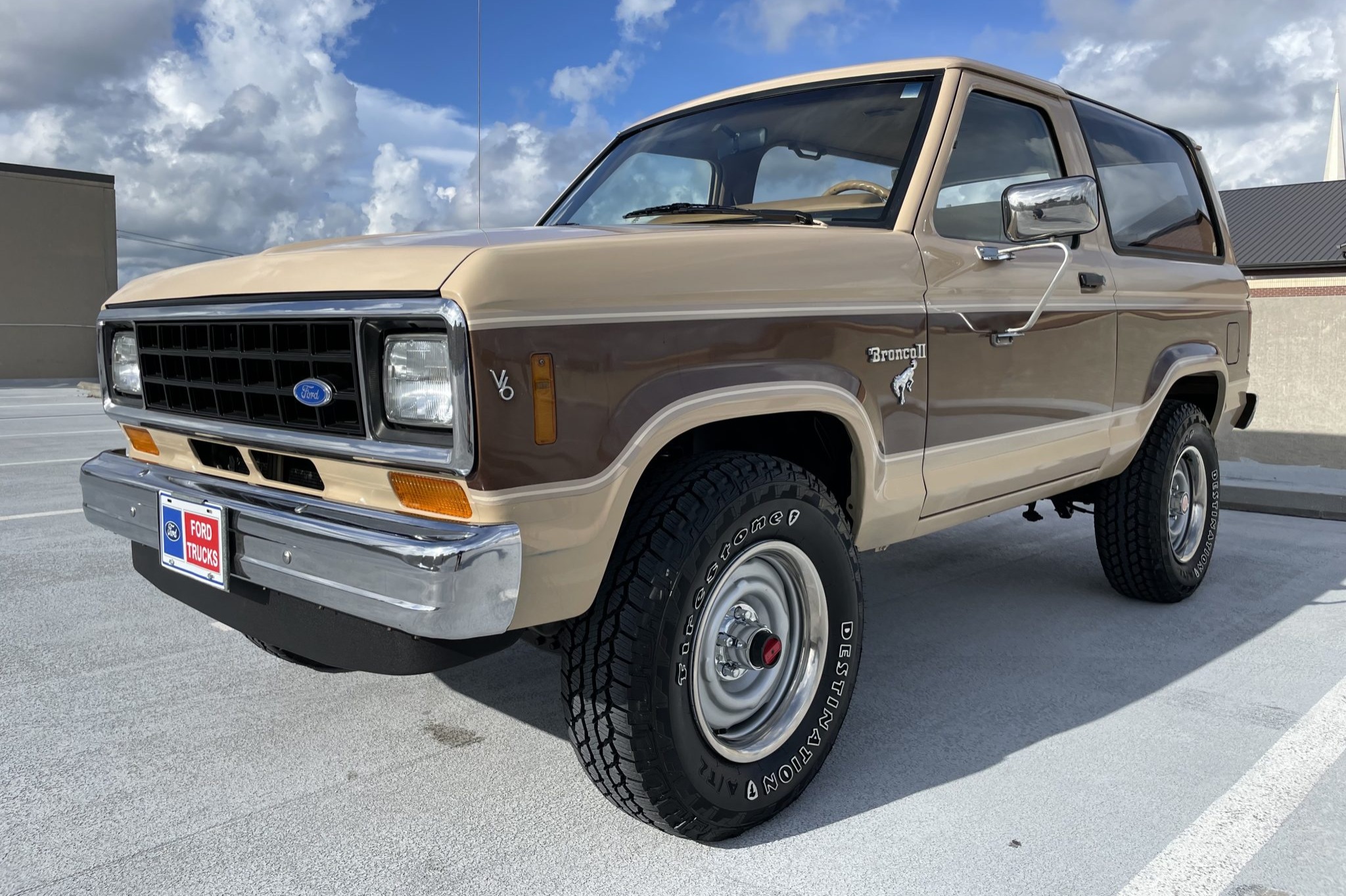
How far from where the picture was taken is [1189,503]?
4.70m

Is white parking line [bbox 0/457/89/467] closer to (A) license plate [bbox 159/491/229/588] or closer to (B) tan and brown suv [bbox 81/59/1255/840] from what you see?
(B) tan and brown suv [bbox 81/59/1255/840]

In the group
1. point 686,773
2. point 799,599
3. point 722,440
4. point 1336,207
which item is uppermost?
point 1336,207

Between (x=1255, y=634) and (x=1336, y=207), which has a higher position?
(x=1336, y=207)

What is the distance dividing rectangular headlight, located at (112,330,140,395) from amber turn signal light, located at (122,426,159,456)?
11cm

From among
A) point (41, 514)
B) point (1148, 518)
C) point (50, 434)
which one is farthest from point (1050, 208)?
point (50, 434)

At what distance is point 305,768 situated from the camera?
107 inches

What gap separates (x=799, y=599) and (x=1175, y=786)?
3.71 feet

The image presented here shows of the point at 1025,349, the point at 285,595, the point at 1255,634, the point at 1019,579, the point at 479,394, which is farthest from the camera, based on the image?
the point at 1019,579

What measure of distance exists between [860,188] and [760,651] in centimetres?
153

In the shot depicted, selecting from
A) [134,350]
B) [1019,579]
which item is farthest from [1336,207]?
[134,350]

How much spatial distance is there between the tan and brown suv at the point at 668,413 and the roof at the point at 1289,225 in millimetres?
19569

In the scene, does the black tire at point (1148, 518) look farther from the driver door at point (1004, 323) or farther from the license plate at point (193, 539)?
the license plate at point (193, 539)

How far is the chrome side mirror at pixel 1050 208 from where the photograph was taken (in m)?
2.88

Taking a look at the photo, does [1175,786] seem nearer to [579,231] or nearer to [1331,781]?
[1331,781]
